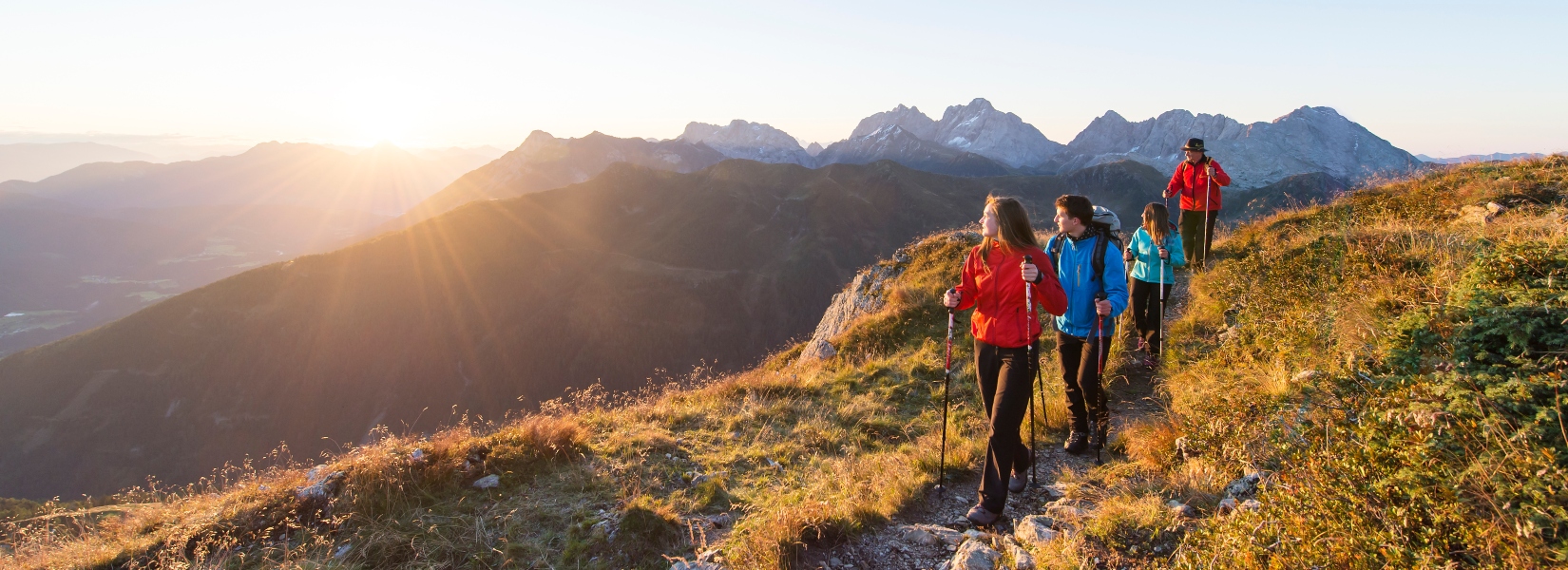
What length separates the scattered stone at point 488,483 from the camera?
574 centimetres

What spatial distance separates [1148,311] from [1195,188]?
317cm

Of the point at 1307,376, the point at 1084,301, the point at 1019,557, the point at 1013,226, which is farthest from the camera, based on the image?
the point at 1084,301

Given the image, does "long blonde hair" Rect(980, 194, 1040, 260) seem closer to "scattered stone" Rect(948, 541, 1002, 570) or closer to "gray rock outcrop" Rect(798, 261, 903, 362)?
"scattered stone" Rect(948, 541, 1002, 570)

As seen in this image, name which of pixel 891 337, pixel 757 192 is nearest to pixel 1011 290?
pixel 891 337

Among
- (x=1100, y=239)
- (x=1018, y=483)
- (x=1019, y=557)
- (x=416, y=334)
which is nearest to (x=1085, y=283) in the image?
(x=1100, y=239)

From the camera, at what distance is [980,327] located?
13.6 ft

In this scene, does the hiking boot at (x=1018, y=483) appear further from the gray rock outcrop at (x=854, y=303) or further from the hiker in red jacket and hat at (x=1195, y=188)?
the gray rock outcrop at (x=854, y=303)

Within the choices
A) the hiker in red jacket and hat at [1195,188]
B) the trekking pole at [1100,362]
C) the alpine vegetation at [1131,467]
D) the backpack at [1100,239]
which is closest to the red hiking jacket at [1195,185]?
the hiker in red jacket and hat at [1195,188]

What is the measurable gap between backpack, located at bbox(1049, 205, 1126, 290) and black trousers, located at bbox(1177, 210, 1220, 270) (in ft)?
15.7

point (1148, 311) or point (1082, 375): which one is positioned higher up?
point (1148, 311)

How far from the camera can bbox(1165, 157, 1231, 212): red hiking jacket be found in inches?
345

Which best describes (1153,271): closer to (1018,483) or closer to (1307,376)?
(1307,376)

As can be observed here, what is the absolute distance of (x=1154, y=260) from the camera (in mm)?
6902

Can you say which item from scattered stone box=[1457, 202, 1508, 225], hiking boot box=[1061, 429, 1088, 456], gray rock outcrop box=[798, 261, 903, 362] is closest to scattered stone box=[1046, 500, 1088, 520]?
hiking boot box=[1061, 429, 1088, 456]
